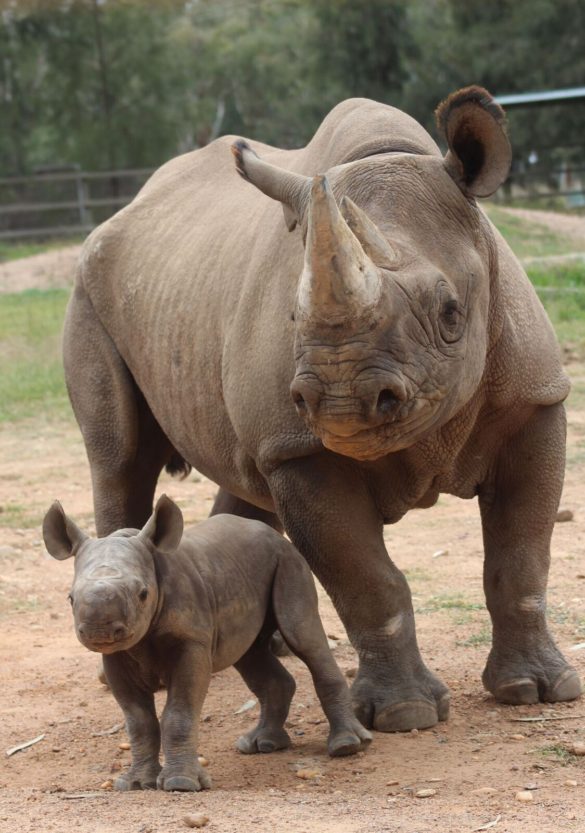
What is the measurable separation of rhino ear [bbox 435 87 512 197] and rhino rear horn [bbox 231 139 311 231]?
19.9 inches

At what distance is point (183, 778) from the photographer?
4828 mm

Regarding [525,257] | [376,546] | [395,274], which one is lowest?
[525,257]

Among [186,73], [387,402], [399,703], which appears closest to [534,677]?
[399,703]

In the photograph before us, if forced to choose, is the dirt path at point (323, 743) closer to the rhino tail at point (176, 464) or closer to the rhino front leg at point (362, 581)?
the rhino front leg at point (362, 581)

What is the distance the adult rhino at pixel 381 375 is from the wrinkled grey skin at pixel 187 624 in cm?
20

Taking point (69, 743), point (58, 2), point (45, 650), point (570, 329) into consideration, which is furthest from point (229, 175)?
point (58, 2)

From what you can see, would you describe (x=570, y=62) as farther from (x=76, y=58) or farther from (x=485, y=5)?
(x=76, y=58)

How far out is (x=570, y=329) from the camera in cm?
1523

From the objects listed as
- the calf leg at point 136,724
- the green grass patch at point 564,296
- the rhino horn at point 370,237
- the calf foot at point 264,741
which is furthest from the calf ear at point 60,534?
the green grass patch at point 564,296

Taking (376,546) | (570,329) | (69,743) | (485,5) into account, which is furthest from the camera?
(485,5)

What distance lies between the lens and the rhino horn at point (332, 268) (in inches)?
168

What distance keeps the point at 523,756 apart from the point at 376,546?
34.3 inches

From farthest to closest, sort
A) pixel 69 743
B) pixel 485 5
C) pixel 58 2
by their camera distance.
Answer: pixel 485 5, pixel 58 2, pixel 69 743

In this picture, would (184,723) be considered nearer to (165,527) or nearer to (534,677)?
Answer: (165,527)
